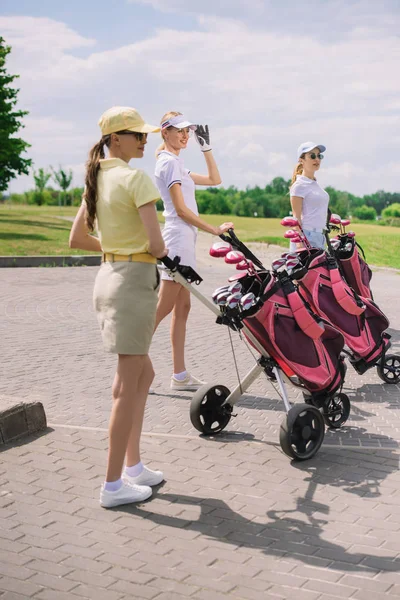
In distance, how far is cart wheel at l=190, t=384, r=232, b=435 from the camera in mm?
5344

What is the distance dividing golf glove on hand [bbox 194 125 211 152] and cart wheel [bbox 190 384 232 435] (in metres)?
2.18

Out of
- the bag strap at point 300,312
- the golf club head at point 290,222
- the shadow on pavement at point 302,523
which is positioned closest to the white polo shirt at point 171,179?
the golf club head at point 290,222

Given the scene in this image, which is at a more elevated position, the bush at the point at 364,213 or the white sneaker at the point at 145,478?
the bush at the point at 364,213

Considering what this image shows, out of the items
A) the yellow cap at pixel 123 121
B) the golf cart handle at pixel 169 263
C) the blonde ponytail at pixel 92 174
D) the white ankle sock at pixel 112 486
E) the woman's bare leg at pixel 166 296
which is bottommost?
the white ankle sock at pixel 112 486

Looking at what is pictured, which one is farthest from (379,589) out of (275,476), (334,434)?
(334,434)

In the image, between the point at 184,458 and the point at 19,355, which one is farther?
the point at 19,355

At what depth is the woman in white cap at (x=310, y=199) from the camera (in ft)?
24.2

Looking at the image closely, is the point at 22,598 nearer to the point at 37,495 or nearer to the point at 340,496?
the point at 37,495

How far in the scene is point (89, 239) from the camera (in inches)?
176

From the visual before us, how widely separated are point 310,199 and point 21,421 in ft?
11.0

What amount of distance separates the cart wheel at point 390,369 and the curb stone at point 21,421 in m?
2.95

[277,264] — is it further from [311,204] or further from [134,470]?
[311,204]

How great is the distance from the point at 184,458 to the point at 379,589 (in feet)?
5.89

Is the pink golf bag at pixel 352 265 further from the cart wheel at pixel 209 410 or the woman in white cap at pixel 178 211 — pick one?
the cart wheel at pixel 209 410
